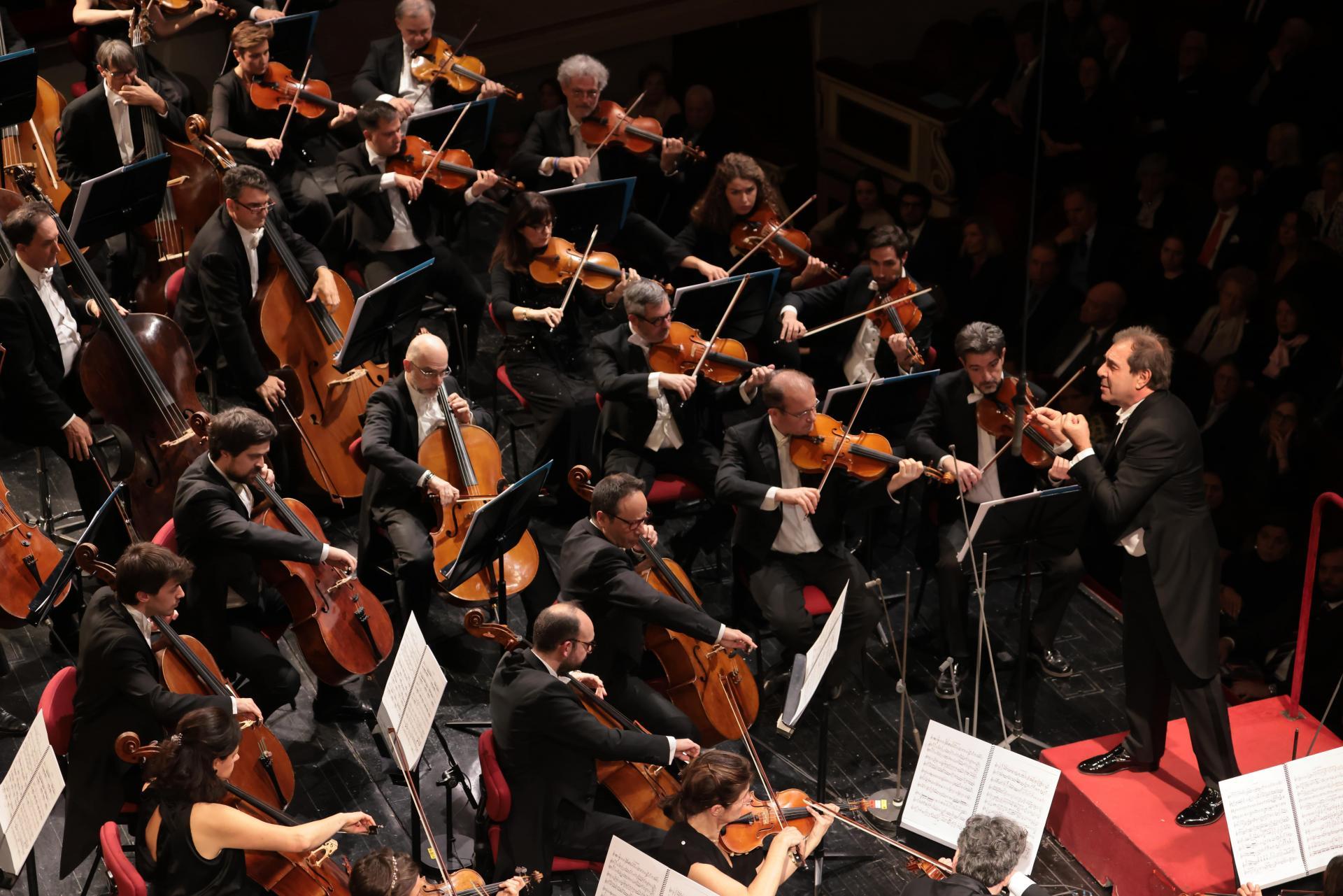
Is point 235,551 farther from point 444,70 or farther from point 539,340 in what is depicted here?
point 444,70

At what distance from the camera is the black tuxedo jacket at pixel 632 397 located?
6.13 metres

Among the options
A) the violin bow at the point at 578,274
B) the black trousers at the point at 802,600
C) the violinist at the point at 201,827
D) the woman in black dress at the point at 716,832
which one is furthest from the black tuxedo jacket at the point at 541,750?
the violin bow at the point at 578,274

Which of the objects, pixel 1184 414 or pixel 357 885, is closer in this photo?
pixel 357 885

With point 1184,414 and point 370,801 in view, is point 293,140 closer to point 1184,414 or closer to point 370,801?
point 370,801

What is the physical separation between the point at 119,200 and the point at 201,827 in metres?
2.89

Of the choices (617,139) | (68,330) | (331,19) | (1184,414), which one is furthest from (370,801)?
(331,19)

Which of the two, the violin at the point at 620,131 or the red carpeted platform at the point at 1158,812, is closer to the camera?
the red carpeted platform at the point at 1158,812

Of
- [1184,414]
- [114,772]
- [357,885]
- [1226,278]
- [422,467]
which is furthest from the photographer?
[1226,278]

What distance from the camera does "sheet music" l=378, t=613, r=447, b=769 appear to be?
4320 mm

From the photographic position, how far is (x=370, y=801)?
5301mm

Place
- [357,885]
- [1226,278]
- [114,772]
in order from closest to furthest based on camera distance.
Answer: [357,885] → [114,772] → [1226,278]

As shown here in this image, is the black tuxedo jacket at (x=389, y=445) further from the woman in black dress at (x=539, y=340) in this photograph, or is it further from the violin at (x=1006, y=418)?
the violin at (x=1006, y=418)

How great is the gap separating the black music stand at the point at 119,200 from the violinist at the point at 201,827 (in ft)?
8.12

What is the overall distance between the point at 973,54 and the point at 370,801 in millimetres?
6169
